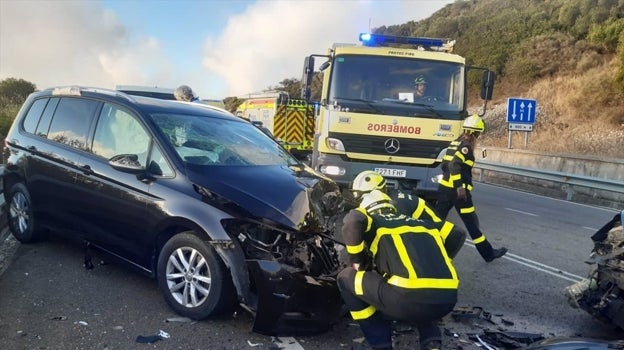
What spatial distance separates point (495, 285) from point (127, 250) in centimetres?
349

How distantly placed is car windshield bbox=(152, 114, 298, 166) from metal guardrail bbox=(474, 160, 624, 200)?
9488 millimetres

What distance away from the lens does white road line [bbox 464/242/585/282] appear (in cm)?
593

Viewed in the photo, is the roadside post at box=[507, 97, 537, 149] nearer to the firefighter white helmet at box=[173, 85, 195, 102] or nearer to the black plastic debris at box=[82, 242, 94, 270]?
the firefighter white helmet at box=[173, 85, 195, 102]

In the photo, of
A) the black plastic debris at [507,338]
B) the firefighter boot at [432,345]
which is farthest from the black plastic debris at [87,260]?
the black plastic debris at [507,338]

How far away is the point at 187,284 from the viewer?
13.8ft

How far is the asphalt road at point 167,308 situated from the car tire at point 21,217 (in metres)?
0.14

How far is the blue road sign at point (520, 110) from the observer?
57.4 feet

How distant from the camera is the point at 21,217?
5980 mm

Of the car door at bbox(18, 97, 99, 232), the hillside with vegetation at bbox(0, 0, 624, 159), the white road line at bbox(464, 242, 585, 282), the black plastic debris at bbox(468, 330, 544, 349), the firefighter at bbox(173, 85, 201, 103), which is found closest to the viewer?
the black plastic debris at bbox(468, 330, 544, 349)

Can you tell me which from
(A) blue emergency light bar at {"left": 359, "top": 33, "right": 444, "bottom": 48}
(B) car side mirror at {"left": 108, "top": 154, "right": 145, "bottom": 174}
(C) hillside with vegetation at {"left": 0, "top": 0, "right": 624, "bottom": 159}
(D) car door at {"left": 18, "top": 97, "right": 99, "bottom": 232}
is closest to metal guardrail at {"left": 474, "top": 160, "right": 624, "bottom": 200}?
(C) hillside with vegetation at {"left": 0, "top": 0, "right": 624, "bottom": 159}

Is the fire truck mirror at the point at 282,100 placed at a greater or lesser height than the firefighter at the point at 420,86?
greater

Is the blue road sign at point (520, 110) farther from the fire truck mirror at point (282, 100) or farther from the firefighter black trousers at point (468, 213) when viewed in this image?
the firefighter black trousers at point (468, 213)

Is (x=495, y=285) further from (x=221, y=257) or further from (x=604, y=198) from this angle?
(x=604, y=198)

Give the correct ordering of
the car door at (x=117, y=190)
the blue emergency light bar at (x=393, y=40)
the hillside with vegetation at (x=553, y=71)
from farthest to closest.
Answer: the hillside with vegetation at (x=553, y=71)
the blue emergency light bar at (x=393, y=40)
the car door at (x=117, y=190)
